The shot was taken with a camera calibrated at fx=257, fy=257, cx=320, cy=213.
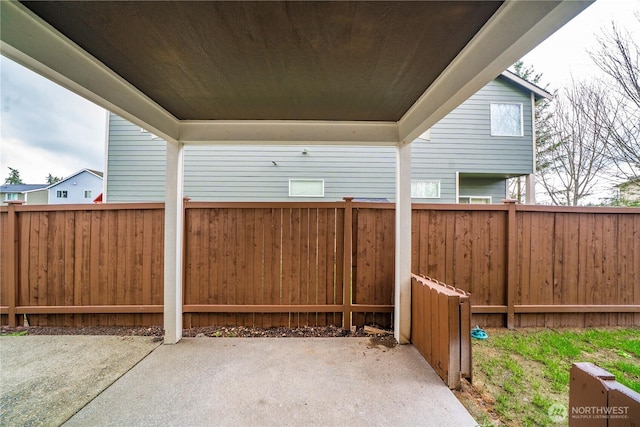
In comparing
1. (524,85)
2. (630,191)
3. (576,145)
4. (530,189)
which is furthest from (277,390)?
(576,145)

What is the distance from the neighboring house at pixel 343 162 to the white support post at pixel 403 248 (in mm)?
3246

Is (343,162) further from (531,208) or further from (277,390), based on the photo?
(277,390)

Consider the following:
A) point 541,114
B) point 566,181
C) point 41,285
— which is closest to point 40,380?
point 41,285

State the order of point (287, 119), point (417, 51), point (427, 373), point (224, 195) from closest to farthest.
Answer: point (417, 51), point (427, 373), point (287, 119), point (224, 195)

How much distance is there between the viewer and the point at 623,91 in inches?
192

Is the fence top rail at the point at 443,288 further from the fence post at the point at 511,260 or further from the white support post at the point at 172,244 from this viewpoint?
the white support post at the point at 172,244

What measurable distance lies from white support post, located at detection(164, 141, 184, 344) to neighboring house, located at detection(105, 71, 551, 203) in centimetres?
326

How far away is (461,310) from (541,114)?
11476mm

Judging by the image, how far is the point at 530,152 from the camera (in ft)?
21.5

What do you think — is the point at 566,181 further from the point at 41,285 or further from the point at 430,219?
the point at 41,285

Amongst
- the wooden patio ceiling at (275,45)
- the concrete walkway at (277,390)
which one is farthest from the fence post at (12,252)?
the wooden patio ceiling at (275,45)

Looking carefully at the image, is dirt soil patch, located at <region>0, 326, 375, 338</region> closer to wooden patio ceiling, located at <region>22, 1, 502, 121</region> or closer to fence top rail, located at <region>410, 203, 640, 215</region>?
fence top rail, located at <region>410, 203, 640, 215</region>

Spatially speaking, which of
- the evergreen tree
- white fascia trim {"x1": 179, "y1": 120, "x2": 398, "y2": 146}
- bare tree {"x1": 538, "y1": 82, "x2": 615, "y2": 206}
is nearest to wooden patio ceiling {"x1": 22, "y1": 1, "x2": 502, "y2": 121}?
white fascia trim {"x1": 179, "y1": 120, "x2": 398, "y2": 146}

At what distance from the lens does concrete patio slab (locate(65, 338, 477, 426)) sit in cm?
185
